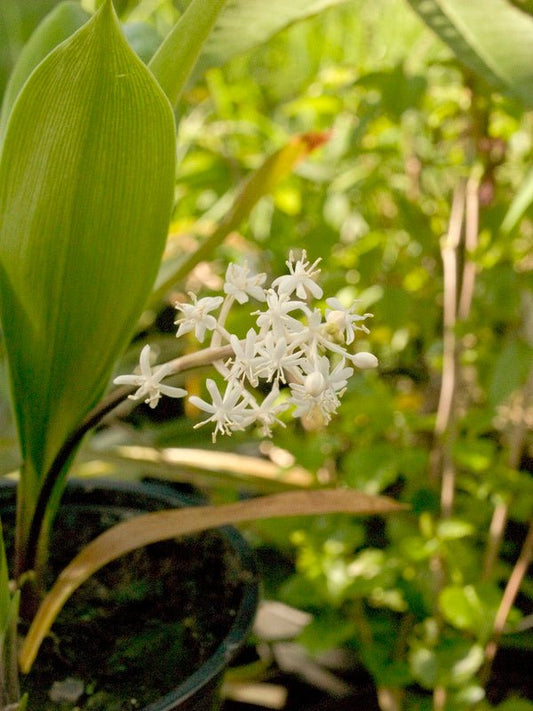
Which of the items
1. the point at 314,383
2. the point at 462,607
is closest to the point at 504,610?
the point at 462,607

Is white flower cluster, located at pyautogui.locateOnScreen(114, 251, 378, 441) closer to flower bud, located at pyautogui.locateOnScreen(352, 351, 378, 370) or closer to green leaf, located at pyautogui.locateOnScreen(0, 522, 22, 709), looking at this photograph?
flower bud, located at pyautogui.locateOnScreen(352, 351, 378, 370)

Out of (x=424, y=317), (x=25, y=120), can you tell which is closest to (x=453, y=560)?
(x=424, y=317)

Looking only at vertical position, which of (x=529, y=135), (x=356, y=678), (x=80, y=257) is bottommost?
(x=356, y=678)

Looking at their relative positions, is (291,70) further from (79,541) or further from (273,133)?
(79,541)

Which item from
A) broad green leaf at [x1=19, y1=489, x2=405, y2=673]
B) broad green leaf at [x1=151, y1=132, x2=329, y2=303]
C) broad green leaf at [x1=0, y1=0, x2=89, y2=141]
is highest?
broad green leaf at [x1=0, y1=0, x2=89, y2=141]

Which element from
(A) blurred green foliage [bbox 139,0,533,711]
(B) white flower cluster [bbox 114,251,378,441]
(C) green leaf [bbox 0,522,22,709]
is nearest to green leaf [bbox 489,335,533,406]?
(A) blurred green foliage [bbox 139,0,533,711]
